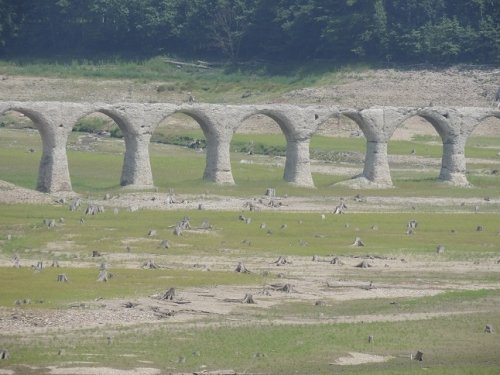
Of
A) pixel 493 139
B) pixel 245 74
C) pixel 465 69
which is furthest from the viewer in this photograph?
pixel 245 74

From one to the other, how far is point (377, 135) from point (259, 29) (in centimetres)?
4139

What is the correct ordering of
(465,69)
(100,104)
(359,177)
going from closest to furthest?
(100,104)
(359,177)
(465,69)

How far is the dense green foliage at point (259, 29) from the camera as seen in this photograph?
11444cm

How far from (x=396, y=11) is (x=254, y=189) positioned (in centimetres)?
4434

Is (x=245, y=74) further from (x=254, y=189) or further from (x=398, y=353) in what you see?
(x=398, y=353)

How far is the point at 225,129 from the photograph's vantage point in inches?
3211

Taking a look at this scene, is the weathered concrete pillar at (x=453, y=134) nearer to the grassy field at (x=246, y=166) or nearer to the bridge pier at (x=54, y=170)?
the grassy field at (x=246, y=166)

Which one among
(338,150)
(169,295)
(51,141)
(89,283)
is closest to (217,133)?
(51,141)

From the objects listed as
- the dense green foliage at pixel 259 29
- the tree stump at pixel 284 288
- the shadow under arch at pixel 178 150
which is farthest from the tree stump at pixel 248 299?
the dense green foliage at pixel 259 29

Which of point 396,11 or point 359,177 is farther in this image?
point 396,11

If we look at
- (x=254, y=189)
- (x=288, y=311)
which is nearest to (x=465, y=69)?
(x=254, y=189)

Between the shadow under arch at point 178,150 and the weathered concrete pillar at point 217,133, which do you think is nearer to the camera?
the weathered concrete pillar at point 217,133

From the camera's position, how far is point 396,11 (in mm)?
120688

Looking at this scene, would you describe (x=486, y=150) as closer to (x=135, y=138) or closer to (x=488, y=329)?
(x=135, y=138)
